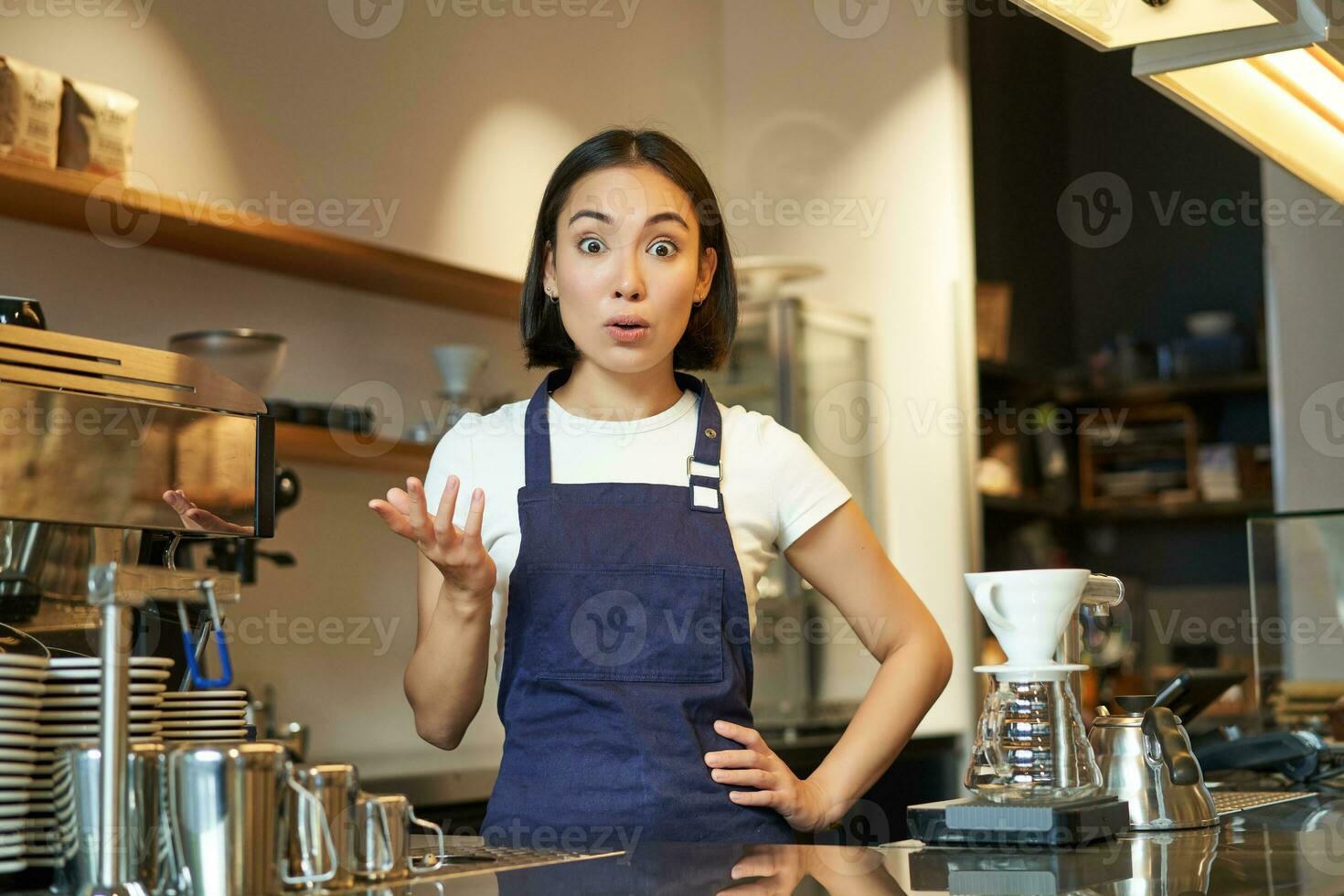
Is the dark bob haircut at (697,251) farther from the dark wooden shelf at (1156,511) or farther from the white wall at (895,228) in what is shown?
the dark wooden shelf at (1156,511)

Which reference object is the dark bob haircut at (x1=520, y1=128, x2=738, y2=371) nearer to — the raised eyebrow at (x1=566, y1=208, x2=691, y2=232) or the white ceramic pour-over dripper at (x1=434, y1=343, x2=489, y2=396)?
the raised eyebrow at (x1=566, y1=208, x2=691, y2=232)

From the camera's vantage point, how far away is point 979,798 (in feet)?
4.40

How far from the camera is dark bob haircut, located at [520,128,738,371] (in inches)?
64.4

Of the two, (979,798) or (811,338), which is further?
(811,338)

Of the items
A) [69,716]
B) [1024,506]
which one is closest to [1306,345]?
[1024,506]

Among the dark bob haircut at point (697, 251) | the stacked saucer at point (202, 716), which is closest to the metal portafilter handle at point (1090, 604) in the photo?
the dark bob haircut at point (697, 251)

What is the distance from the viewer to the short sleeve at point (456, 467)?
5.33 feet

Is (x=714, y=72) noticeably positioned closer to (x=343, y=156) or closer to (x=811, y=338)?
(x=811, y=338)

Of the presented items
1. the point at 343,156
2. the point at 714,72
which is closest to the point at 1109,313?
the point at 714,72

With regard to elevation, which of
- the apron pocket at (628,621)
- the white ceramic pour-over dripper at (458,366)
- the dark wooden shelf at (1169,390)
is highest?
the dark wooden shelf at (1169,390)

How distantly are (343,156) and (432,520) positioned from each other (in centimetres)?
214

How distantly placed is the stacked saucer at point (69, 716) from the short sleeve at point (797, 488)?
27.4 inches

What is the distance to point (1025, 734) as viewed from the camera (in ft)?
4.32

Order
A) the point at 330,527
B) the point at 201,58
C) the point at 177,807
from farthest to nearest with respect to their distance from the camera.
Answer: the point at 330,527 < the point at 201,58 < the point at 177,807
